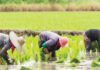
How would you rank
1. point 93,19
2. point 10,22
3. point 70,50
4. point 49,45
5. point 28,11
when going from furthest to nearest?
point 28,11
point 93,19
point 10,22
point 70,50
point 49,45

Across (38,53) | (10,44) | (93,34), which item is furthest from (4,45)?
(93,34)

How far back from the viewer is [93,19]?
20.0 m

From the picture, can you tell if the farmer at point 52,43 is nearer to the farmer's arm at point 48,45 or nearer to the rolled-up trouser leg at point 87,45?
the farmer's arm at point 48,45

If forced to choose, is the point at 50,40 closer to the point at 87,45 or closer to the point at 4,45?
the point at 4,45

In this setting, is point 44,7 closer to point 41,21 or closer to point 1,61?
point 41,21

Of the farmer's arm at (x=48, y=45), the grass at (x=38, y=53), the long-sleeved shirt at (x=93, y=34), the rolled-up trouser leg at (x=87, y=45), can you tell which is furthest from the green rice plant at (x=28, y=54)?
the long-sleeved shirt at (x=93, y=34)

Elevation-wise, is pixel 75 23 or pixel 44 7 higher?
pixel 44 7

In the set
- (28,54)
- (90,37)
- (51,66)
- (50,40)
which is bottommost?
(51,66)

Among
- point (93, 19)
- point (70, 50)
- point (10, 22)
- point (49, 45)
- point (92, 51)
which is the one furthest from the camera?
point (93, 19)

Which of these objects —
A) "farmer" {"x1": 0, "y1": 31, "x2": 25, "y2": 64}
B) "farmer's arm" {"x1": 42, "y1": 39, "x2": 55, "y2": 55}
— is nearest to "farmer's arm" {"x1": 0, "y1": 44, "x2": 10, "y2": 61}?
"farmer" {"x1": 0, "y1": 31, "x2": 25, "y2": 64}

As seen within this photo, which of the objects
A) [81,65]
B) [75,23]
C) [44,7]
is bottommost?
[81,65]

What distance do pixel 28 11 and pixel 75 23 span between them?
22.9 ft

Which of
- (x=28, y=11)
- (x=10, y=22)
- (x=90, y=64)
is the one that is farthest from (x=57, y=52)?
(x=28, y=11)

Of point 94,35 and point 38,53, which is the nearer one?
point 38,53
